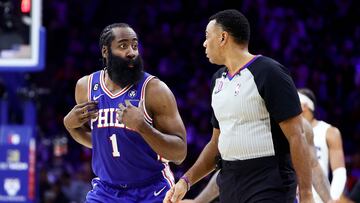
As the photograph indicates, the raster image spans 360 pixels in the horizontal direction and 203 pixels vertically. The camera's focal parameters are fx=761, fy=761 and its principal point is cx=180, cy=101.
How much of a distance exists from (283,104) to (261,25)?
1220cm

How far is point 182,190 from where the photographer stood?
4.73 meters

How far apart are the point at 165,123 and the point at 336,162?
8.65 ft

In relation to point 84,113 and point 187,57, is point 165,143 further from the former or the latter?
point 187,57

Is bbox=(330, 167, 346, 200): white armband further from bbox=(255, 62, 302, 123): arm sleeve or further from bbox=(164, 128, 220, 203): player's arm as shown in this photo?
bbox=(255, 62, 302, 123): arm sleeve

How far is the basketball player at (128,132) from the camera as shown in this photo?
16.5 feet

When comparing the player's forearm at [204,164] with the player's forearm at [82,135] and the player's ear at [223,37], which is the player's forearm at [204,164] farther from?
the player's forearm at [82,135]

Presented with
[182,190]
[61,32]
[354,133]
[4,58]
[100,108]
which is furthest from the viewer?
[61,32]

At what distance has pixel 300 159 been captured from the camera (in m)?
4.32

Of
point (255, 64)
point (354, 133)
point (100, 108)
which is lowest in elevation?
point (354, 133)

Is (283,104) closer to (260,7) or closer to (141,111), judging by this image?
(141,111)

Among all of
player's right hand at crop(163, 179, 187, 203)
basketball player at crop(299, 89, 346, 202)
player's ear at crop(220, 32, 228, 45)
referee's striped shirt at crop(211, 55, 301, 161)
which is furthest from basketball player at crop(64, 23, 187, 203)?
basketball player at crop(299, 89, 346, 202)

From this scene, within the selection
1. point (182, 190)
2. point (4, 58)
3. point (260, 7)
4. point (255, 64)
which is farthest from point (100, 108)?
point (260, 7)

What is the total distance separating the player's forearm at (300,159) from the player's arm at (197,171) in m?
0.69

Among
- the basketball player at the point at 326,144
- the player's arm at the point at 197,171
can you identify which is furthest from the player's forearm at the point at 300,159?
the basketball player at the point at 326,144
